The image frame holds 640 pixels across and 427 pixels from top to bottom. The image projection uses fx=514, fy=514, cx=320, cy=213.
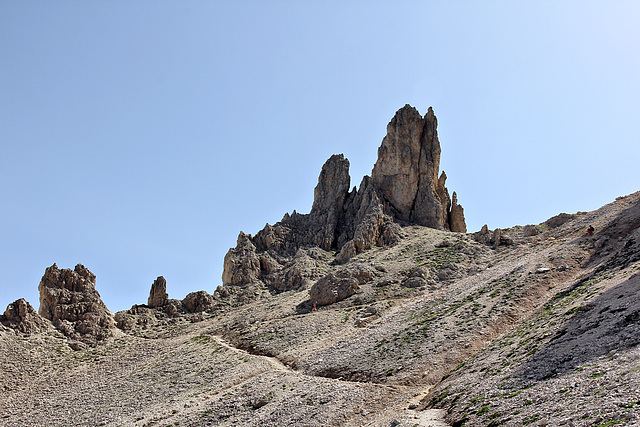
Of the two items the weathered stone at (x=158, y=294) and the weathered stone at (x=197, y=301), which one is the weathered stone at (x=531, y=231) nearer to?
the weathered stone at (x=197, y=301)

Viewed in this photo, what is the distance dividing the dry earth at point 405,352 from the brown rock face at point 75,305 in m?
2.45

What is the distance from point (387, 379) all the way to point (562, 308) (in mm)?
15073

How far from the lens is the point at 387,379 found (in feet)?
139

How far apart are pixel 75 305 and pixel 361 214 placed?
51.4 metres

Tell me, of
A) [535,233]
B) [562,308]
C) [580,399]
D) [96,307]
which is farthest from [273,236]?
[580,399]

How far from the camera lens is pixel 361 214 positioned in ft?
323

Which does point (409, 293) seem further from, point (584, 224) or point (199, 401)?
point (199, 401)

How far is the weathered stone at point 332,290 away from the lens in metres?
72.6

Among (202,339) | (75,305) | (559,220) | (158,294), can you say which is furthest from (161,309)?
(559,220)

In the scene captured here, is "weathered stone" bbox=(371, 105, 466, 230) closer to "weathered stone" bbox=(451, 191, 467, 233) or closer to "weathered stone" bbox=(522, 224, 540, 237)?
"weathered stone" bbox=(451, 191, 467, 233)

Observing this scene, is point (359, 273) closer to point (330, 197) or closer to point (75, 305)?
point (330, 197)

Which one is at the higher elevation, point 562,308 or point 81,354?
point 81,354

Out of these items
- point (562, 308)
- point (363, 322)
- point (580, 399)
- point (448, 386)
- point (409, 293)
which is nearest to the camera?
point (580, 399)

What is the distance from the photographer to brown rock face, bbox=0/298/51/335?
232 feet
